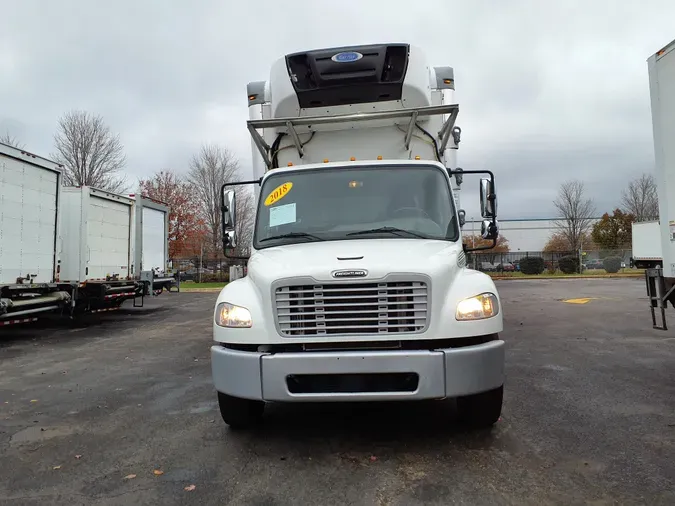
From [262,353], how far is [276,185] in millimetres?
1997

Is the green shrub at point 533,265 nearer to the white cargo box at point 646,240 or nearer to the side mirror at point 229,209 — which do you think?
the white cargo box at point 646,240

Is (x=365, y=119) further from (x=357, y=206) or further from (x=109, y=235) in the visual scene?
(x=109, y=235)

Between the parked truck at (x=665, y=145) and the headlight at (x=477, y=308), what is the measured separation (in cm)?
303

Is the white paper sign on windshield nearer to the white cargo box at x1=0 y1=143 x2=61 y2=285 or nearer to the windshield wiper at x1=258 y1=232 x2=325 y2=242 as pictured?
the windshield wiper at x1=258 y1=232 x2=325 y2=242

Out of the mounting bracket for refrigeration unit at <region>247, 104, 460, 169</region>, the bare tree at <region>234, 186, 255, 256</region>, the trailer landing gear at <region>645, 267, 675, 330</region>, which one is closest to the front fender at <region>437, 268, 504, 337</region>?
the mounting bracket for refrigeration unit at <region>247, 104, 460, 169</region>

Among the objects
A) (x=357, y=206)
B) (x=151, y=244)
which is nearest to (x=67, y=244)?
(x=151, y=244)

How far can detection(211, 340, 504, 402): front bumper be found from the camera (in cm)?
336

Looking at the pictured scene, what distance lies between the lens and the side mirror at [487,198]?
16.6 feet

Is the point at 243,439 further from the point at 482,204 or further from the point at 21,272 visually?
the point at 21,272

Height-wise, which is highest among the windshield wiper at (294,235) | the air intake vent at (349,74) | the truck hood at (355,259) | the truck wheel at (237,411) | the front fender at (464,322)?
the air intake vent at (349,74)

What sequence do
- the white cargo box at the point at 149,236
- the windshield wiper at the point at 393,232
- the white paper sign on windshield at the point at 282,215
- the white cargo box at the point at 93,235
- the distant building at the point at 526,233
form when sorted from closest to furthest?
the windshield wiper at the point at 393,232, the white paper sign on windshield at the point at 282,215, the white cargo box at the point at 93,235, the white cargo box at the point at 149,236, the distant building at the point at 526,233

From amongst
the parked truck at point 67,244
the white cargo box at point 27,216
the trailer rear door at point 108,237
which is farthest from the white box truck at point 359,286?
the trailer rear door at point 108,237

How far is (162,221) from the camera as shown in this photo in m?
15.8

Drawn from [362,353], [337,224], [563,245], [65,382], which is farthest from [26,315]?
[563,245]
